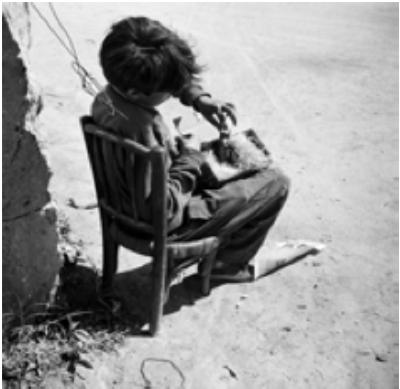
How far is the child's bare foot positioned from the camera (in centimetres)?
397

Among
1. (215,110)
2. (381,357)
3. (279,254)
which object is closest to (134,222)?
(215,110)

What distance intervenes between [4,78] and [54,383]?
1.30 m

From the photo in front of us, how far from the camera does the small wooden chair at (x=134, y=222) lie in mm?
2922

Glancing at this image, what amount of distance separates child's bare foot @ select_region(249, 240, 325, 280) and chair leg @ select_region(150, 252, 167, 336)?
26.6 inches

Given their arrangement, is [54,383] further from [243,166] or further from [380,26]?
[380,26]

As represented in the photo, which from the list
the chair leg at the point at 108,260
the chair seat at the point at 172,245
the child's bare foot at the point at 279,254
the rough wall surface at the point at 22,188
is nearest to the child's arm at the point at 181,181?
the chair seat at the point at 172,245

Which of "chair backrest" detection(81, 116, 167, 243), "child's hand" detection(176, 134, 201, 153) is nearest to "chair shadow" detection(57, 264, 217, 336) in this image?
"chair backrest" detection(81, 116, 167, 243)

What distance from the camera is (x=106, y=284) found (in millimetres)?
3621

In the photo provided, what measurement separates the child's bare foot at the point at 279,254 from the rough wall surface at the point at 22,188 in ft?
3.89

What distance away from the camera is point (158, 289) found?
333cm

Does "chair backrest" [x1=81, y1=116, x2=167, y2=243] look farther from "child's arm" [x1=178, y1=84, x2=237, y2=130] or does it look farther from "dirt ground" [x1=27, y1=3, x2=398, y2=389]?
"child's arm" [x1=178, y1=84, x2=237, y2=130]

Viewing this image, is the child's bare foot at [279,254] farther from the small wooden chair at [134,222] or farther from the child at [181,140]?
the small wooden chair at [134,222]

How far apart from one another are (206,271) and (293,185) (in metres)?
1.53

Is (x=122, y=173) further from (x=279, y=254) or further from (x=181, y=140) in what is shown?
(x=279, y=254)
